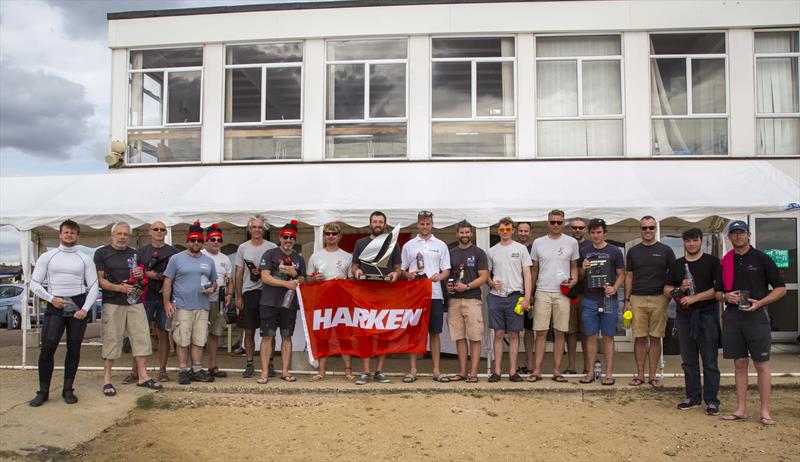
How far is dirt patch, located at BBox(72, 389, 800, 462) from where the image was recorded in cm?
509

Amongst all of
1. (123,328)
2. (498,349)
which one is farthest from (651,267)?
(123,328)

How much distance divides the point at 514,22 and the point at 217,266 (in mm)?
7205

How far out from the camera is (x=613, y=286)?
6895 mm

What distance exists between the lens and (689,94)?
37.0ft

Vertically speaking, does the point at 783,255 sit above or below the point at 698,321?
above

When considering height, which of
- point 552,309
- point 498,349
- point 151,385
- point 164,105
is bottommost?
point 151,385

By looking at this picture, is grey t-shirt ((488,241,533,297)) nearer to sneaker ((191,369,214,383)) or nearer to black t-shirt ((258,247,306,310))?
black t-shirt ((258,247,306,310))

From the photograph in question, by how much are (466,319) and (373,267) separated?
4.12 feet

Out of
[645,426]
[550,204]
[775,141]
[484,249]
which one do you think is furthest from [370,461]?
[775,141]

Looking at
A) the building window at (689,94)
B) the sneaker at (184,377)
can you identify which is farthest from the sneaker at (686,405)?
the building window at (689,94)

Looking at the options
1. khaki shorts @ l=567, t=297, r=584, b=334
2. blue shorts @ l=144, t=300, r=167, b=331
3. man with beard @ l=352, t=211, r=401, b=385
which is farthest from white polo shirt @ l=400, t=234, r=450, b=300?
blue shorts @ l=144, t=300, r=167, b=331

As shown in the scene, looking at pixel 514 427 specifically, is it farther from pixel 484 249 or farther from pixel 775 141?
pixel 775 141

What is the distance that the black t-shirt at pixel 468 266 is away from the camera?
7.11 metres

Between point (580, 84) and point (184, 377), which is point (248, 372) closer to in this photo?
point (184, 377)
